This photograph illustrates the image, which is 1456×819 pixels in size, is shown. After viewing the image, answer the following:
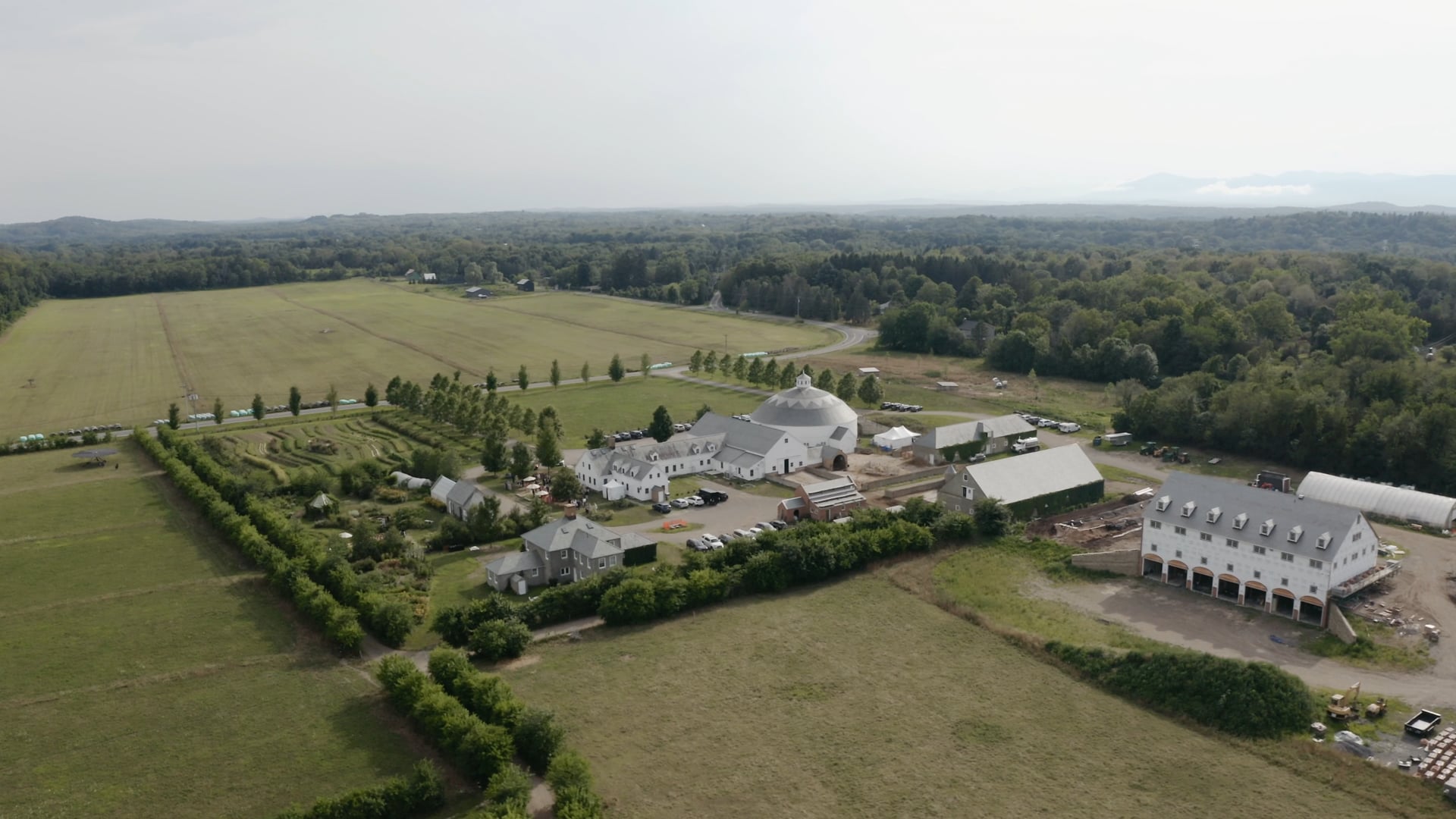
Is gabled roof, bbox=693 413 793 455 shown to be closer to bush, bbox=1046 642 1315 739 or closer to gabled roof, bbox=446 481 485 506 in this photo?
gabled roof, bbox=446 481 485 506

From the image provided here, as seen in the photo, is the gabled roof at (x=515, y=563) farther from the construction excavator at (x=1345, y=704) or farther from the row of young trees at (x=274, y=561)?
the construction excavator at (x=1345, y=704)

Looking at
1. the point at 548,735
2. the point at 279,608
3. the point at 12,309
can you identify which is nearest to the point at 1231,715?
the point at 548,735

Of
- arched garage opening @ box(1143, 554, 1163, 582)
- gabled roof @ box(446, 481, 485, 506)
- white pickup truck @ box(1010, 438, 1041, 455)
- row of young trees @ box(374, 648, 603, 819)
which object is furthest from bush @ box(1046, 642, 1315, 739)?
white pickup truck @ box(1010, 438, 1041, 455)

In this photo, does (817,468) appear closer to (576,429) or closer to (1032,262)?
(576,429)

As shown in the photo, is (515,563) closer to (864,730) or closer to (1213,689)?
(864,730)

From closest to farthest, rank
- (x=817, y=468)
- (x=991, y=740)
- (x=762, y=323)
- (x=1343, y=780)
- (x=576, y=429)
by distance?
(x=1343, y=780)
(x=991, y=740)
(x=817, y=468)
(x=576, y=429)
(x=762, y=323)

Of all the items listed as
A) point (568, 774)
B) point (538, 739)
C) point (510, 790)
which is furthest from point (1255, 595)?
point (510, 790)
